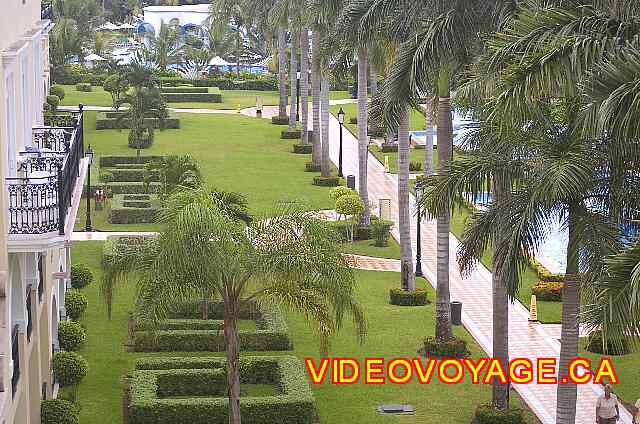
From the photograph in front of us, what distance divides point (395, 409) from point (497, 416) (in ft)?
6.63

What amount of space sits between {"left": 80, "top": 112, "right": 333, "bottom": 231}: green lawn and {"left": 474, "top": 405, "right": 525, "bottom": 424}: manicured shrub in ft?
63.0

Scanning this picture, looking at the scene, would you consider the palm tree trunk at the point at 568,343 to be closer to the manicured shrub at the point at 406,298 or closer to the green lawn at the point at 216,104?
the manicured shrub at the point at 406,298

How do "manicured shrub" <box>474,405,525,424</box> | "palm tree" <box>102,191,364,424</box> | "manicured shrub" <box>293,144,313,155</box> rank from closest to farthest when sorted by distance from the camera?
"palm tree" <box>102,191,364,424</box> → "manicured shrub" <box>474,405,525,424</box> → "manicured shrub" <box>293,144,313,155</box>

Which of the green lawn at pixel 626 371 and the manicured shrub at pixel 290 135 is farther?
the manicured shrub at pixel 290 135

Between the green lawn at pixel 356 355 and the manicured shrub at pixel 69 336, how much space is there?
2.44 ft

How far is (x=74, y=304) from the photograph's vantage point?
29.3 meters

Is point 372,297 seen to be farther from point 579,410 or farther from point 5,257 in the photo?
point 5,257

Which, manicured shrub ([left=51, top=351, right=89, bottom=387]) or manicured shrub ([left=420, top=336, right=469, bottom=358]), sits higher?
manicured shrub ([left=51, top=351, right=89, bottom=387])

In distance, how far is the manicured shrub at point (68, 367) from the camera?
24.2 m

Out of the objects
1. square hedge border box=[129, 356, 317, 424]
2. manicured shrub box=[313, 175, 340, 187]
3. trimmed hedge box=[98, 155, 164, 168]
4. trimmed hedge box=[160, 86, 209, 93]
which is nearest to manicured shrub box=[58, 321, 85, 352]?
square hedge border box=[129, 356, 317, 424]

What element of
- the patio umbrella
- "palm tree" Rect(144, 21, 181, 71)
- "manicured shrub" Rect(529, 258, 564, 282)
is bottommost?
"manicured shrub" Rect(529, 258, 564, 282)

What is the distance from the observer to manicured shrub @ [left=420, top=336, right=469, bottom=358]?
1121 inches

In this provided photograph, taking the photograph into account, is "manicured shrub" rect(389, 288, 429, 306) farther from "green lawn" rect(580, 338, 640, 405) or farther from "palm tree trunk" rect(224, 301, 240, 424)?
"palm tree trunk" rect(224, 301, 240, 424)

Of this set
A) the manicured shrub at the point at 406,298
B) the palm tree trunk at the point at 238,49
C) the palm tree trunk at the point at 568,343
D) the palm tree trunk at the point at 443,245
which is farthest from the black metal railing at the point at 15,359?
the palm tree trunk at the point at 238,49
